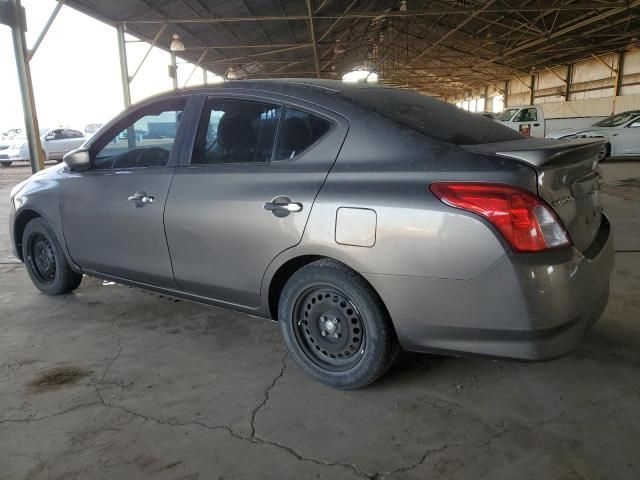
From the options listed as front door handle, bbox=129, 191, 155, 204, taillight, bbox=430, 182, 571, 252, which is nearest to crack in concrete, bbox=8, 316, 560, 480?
taillight, bbox=430, 182, 571, 252

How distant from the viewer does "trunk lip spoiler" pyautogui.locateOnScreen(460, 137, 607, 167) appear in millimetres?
1950

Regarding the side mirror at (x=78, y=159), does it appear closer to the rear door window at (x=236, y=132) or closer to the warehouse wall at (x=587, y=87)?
the rear door window at (x=236, y=132)

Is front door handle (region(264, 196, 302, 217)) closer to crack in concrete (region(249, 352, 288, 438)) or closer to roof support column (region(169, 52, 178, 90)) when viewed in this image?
crack in concrete (region(249, 352, 288, 438))

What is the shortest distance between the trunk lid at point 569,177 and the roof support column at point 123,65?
39.5 ft

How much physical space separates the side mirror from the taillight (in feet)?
8.61

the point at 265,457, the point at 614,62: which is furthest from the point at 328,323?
the point at 614,62

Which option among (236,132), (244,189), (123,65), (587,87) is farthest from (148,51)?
(587,87)

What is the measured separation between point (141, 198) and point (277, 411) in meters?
1.54

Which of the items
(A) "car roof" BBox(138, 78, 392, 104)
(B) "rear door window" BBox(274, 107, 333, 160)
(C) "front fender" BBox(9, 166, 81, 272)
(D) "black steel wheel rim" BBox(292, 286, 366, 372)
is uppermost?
(A) "car roof" BBox(138, 78, 392, 104)

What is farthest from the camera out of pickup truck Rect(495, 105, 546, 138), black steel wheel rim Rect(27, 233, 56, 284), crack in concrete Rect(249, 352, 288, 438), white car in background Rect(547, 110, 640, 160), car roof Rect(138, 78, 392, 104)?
pickup truck Rect(495, 105, 546, 138)

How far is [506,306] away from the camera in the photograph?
6.35 feet

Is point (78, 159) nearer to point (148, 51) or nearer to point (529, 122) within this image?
point (148, 51)

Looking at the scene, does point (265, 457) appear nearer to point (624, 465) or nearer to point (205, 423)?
point (205, 423)

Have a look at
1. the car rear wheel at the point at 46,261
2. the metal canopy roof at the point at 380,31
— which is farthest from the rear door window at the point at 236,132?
the metal canopy roof at the point at 380,31
